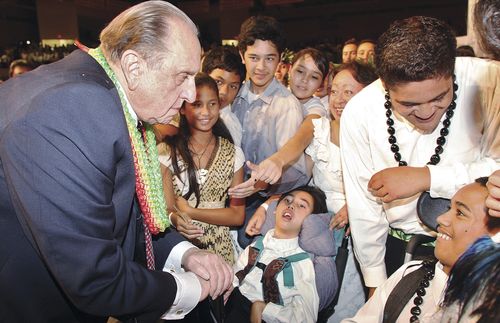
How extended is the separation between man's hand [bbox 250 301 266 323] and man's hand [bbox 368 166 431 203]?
1044mm

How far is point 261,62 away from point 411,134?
144 centimetres

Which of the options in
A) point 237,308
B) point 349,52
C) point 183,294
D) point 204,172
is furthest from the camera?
point 349,52

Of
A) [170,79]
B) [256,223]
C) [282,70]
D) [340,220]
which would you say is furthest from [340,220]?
[282,70]

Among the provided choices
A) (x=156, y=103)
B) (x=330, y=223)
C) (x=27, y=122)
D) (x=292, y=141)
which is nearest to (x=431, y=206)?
(x=330, y=223)

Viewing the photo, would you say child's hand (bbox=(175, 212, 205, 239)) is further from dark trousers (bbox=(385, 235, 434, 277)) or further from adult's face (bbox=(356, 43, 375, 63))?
adult's face (bbox=(356, 43, 375, 63))

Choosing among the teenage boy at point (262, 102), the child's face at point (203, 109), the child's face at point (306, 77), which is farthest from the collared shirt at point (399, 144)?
the child's face at point (306, 77)

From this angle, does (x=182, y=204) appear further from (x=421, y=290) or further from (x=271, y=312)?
(x=421, y=290)

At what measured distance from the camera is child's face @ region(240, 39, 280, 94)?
10.4 ft

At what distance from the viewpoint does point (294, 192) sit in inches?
106

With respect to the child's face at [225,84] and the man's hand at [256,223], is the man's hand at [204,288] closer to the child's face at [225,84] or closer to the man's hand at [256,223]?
the man's hand at [256,223]

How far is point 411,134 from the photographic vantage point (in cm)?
204

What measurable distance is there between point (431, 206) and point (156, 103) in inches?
45.9

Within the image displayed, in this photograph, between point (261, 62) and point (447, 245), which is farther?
point (261, 62)

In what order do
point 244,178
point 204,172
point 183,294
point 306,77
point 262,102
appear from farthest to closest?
1. point 306,77
2. point 262,102
3. point 244,178
4. point 204,172
5. point 183,294
